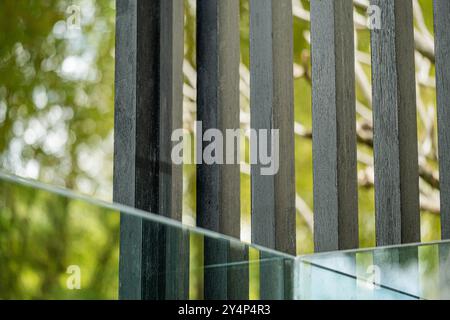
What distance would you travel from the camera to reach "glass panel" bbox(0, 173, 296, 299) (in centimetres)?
34

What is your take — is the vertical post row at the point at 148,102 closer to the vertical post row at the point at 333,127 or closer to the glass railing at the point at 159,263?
the vertical post row at the point at 333,127

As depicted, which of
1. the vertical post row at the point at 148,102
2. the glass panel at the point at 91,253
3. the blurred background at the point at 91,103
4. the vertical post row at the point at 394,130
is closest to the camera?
the glass panel at the point at 91,253

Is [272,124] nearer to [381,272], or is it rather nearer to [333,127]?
[333,127]

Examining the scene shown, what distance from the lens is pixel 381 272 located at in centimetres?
54

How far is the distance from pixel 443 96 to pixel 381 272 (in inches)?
25.7

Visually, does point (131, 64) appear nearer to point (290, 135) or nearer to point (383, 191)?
point (290, 135)

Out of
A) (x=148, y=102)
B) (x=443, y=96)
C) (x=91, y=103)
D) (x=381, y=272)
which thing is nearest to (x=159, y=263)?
(x=381, y=272)

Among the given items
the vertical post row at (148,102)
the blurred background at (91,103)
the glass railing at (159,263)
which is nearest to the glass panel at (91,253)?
the glass railing at (159,263)

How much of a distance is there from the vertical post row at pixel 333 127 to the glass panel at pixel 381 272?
1.31ft

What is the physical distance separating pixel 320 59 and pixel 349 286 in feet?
1.66

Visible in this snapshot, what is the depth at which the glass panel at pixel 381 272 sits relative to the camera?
21.2 inches

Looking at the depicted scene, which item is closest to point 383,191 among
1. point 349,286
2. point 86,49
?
point 349,286

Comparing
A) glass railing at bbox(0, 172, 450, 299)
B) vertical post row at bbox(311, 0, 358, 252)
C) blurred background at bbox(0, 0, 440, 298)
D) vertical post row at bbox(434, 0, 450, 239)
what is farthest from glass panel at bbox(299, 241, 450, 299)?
blurred background at bbox(0, 0, 440, 298)

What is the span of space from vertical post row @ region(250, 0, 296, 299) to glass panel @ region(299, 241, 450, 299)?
0.41m
